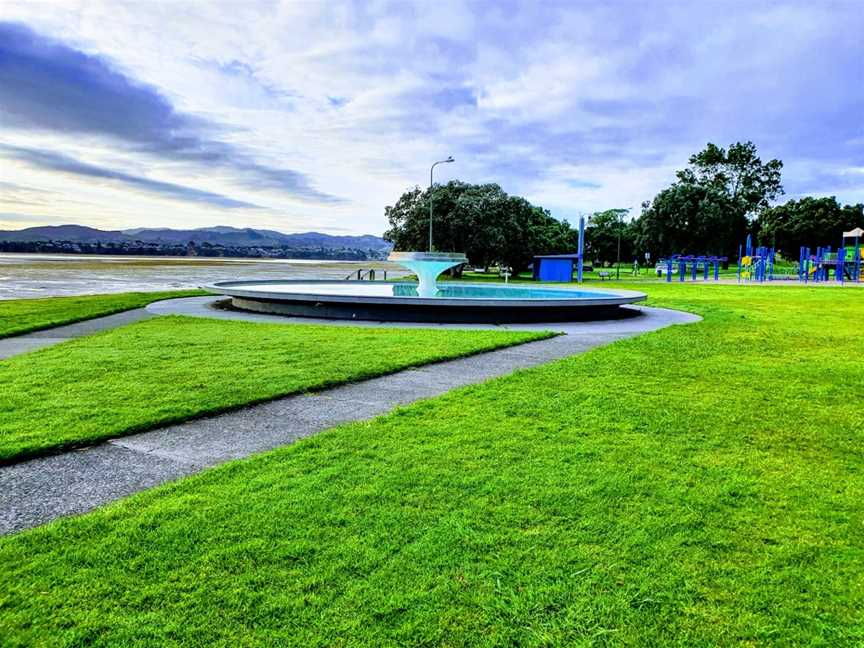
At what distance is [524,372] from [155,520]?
4.77 metres

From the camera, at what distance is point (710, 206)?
62.3m

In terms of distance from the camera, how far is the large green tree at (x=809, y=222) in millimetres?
68125

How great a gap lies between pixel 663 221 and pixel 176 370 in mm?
68251

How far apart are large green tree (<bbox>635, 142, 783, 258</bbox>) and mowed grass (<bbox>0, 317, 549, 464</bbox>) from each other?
6176 centimetres

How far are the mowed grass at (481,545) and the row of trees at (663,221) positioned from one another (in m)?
32.8

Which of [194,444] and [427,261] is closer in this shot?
[194,444]

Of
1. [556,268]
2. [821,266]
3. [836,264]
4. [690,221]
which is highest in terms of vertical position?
[690,221]

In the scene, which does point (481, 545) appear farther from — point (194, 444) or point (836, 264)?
point (836, 264)

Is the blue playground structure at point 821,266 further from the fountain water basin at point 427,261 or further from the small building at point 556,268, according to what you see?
the fountain water basin at point 427,261

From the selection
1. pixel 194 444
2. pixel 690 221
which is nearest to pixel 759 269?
pixel 690 221

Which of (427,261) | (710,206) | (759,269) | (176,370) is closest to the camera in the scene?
(176,370)

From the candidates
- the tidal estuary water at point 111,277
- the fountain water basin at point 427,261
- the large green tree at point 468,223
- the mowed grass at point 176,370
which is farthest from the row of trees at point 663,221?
the mowed grass at point 176,370

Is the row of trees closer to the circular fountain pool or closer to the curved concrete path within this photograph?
the circular fountain pool

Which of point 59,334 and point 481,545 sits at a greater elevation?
point 59,334
